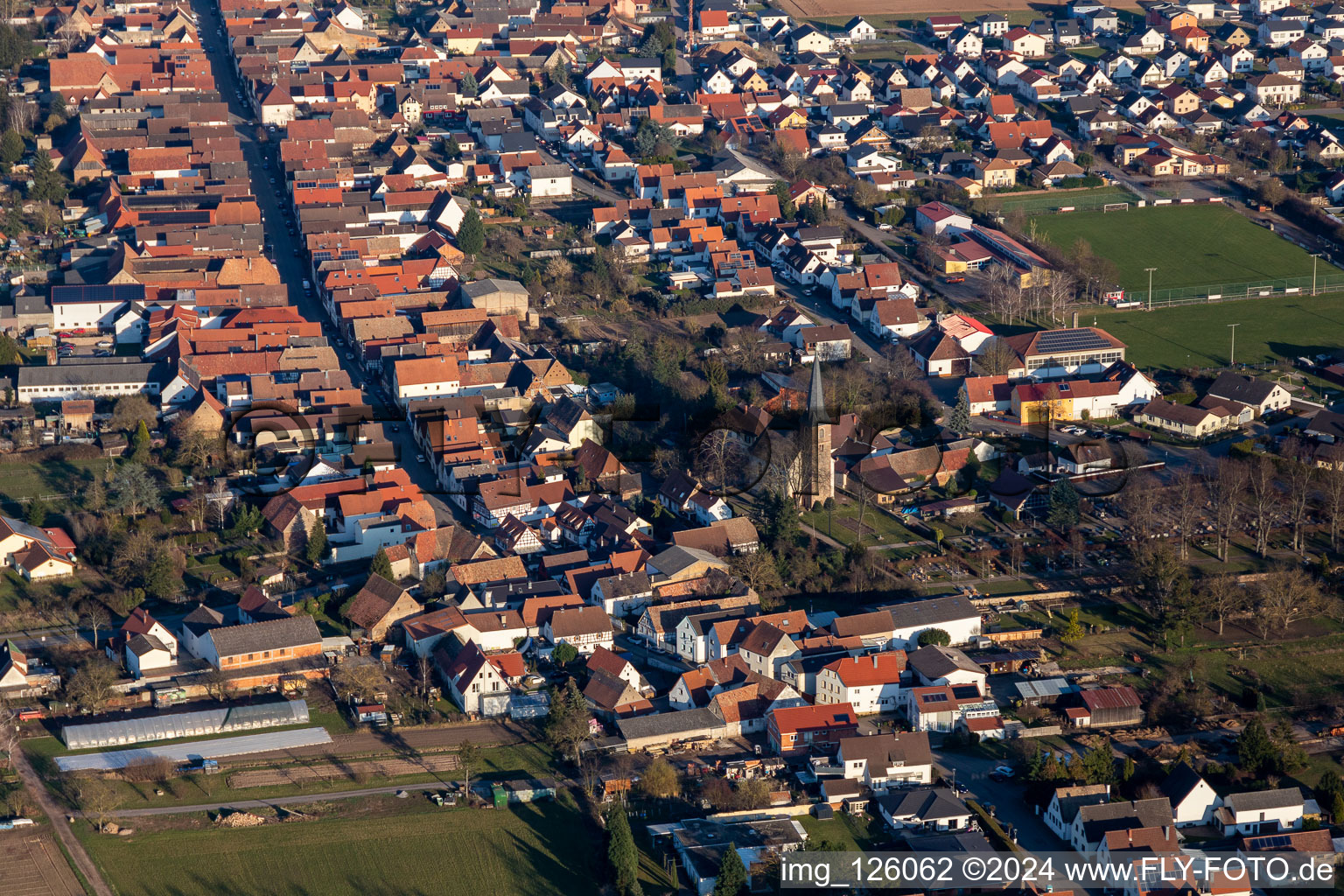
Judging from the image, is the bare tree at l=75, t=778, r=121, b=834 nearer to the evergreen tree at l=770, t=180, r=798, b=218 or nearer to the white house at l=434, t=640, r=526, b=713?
the white house at l=434, t=640, r=526, b=713

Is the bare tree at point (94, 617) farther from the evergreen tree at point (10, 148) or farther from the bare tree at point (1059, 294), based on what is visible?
the evergreen tree at point (10, 148)

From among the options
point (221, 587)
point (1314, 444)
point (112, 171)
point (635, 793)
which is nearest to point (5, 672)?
point (221, 587)

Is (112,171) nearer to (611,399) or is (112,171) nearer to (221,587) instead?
(611,399)

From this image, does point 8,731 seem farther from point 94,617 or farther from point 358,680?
point 358,680

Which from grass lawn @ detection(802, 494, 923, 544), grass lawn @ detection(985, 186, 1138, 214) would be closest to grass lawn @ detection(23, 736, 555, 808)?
grass lawn @ detection(802, 494, 923, 544)

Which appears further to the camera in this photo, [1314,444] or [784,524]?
[1314,444]
